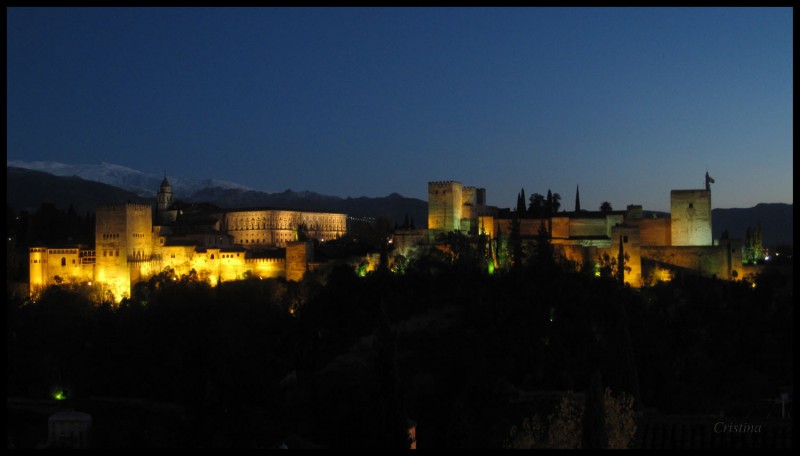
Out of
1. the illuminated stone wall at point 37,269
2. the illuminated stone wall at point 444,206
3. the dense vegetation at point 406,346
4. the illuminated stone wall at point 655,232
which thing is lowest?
the dense vegetation at point 406,346

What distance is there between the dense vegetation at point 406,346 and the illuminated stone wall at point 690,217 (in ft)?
13.1

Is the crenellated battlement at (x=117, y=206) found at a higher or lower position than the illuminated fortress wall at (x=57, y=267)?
higher

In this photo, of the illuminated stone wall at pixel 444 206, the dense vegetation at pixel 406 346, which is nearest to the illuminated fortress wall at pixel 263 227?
the dense vegetation at pixel 406 346

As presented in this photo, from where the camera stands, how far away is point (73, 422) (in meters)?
35.2

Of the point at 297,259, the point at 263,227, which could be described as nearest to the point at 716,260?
the point at 297,259

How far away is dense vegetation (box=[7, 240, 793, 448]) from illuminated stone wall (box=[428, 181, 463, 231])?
5.33 m

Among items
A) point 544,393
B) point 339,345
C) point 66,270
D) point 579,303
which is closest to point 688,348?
point 579,303

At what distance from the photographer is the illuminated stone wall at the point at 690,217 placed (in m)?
49.5

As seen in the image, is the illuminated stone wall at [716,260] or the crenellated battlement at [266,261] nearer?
the illuminated stone wall at [716,260]

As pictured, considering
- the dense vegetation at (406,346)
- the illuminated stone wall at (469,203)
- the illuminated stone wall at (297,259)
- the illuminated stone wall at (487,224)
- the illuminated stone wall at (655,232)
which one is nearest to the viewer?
the dense vegetation at (406,346)

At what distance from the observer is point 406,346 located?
42.6 meters

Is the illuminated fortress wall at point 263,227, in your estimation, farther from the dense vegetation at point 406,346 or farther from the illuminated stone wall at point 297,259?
the dense vegetation at point 406,346

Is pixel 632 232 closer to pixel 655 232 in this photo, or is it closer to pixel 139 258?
pixel 655 232

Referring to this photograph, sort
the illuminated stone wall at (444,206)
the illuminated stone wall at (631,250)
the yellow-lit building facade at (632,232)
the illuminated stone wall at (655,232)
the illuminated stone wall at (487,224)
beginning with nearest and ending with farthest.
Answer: the illuminated stone wall at (631,250), the yellow-lit building facade at (632,232), the illuminated stone wall at (655,232), the illuminated stone wall at (487,224), the illuminated stone wall at (444,206)
